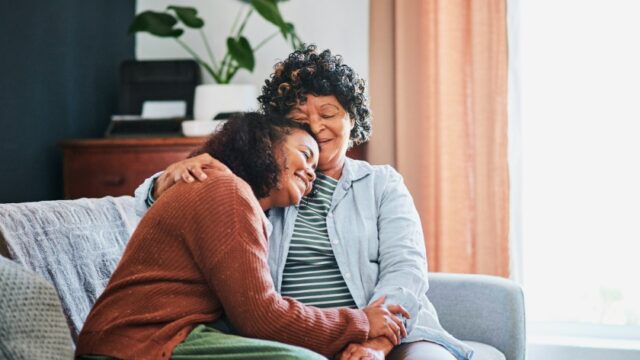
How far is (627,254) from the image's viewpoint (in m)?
2.82

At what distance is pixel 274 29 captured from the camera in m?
3.19

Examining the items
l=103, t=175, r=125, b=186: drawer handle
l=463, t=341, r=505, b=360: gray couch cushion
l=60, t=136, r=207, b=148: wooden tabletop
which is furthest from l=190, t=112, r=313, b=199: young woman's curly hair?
l=103, t=175, r=125, b=186: drawer handle

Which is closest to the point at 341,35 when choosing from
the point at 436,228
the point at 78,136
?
the point at 436,228

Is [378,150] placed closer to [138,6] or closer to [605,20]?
[605,20]

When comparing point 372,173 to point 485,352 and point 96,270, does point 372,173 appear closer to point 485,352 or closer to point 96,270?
point 485,352

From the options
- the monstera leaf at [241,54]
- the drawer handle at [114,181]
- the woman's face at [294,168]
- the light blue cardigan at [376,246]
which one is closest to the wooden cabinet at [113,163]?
the drawer handle at [114,181]

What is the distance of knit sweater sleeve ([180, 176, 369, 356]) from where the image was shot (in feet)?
4.01

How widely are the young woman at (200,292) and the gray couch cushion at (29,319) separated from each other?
157 millimetres

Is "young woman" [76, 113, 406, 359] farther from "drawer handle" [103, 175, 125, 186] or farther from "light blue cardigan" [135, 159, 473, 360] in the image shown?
"drawer handle" [103, 175, 125, 186]

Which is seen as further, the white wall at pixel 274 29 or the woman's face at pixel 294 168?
the white wall at pixel 274 29

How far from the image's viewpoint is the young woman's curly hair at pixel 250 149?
1.45 meters

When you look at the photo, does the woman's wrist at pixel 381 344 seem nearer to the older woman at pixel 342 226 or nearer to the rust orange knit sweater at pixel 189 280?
the older woman at pixel 342 226

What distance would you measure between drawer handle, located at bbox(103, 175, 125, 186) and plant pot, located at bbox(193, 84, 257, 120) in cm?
38

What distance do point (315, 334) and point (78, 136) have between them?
1979 mm
